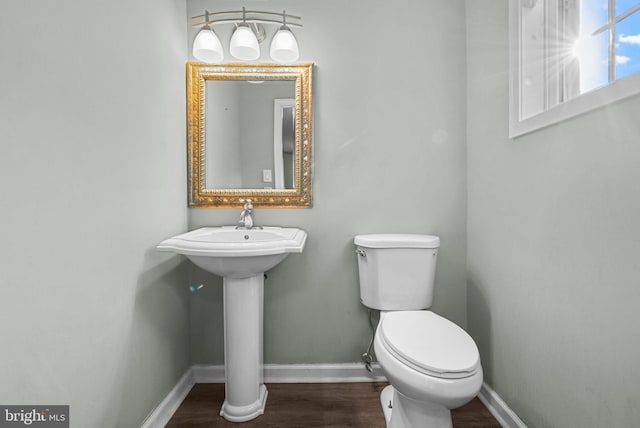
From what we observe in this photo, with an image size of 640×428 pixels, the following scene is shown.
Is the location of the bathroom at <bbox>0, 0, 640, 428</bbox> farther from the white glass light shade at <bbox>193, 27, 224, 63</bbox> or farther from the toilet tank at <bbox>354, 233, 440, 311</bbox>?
the toilet tank at <bbox>354, 233, 440, 311</bbox>

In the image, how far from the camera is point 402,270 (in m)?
1.55

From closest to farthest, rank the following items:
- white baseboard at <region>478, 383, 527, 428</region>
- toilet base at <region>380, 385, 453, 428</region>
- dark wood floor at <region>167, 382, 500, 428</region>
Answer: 1. toilet base at <region>380, 385, 453, 428</region>
2. white baseboard at <region>478, 383, 527, 428</region>
3. dark wood floor at <region>167, 382, 500, 428</region>

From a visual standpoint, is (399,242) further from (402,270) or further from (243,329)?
(243,329)

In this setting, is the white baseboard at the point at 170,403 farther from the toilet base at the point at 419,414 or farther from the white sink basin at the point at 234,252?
the toilet base at the point at 419,414

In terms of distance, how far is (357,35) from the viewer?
5.64ft

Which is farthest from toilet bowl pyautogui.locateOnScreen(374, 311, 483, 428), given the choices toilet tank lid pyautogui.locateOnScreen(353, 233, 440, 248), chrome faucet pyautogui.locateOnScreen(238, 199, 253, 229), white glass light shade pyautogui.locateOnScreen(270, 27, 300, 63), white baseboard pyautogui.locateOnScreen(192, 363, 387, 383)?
white glass light shade pyautogui.locateOnScreen(270, 27, 300, 63)

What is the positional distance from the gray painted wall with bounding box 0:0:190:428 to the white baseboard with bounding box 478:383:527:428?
60.6 inches

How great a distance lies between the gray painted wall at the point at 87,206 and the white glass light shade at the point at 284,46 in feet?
1.68

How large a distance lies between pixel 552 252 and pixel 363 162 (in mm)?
950

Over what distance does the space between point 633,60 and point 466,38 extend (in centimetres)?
96

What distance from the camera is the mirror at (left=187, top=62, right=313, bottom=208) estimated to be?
67.5 inches

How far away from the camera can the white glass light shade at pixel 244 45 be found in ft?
5.25

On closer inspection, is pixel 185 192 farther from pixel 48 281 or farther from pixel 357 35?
pixel 357 35

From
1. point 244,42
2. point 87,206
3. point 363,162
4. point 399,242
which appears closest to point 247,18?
point 244,42
